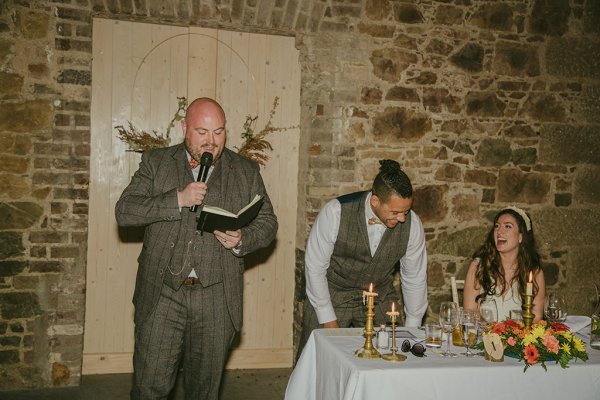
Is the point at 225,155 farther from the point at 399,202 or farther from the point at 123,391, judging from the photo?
the point at 123,391

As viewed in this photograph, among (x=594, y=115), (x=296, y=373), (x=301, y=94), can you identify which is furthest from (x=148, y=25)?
(x=594, y=115)

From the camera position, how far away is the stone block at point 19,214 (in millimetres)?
4582

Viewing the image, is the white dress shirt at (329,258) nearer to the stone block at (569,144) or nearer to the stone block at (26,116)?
the stone block at (26,116)

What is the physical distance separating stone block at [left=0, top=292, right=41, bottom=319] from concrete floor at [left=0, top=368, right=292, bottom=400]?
591mm

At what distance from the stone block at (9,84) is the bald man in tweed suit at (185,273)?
1.87 metres

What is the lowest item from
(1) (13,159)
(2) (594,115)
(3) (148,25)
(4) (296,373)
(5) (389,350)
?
(4) (296,373)

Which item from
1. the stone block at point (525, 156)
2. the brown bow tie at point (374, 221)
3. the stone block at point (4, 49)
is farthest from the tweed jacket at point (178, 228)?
the stone block at point (525, 156)

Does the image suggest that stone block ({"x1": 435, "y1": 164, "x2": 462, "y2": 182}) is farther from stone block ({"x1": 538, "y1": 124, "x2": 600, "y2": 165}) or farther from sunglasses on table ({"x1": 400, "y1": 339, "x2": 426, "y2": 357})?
sunglasses on table ({"x1": 400, "y1": 339, "x2": 426, "y2": 357})

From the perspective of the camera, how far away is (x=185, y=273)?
3.16 meters

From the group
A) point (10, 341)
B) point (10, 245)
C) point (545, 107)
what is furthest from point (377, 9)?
point (10, 341)

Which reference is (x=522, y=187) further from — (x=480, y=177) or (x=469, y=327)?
(x=469, y=327)

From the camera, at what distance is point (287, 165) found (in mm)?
5328

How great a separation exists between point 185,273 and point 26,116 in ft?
7.58

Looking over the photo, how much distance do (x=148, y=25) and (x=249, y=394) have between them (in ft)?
10.2
